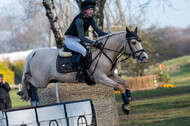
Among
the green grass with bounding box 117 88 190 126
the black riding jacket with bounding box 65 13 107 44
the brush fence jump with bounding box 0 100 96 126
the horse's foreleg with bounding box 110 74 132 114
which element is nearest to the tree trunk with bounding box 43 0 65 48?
the black riding jacket with bounding box 65 13 107 44

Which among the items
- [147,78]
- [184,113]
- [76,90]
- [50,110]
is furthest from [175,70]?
[50,110]

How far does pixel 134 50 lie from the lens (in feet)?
25.1

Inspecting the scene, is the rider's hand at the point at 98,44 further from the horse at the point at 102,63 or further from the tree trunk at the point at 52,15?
the tree trunk at the point at 52,15

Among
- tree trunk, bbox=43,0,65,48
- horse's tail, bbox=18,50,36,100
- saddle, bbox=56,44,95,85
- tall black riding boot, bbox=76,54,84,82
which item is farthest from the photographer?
tree trunk, bbox=43,0,65,48

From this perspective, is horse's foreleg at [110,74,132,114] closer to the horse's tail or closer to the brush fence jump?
the brush fence jump

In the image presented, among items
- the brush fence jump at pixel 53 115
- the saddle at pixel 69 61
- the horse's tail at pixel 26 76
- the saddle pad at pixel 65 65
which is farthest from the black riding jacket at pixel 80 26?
the brush fence jump at pixel 53 115

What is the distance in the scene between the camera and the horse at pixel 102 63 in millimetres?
7641

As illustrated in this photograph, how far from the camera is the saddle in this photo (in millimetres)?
7980

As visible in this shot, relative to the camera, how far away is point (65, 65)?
8.08 m

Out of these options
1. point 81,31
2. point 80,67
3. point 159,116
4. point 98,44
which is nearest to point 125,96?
point 80,67

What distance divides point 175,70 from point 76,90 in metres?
39.6

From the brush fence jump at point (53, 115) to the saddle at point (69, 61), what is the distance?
3.19ft

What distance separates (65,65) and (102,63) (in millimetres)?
893

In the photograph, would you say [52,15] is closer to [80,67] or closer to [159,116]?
[80,67]
